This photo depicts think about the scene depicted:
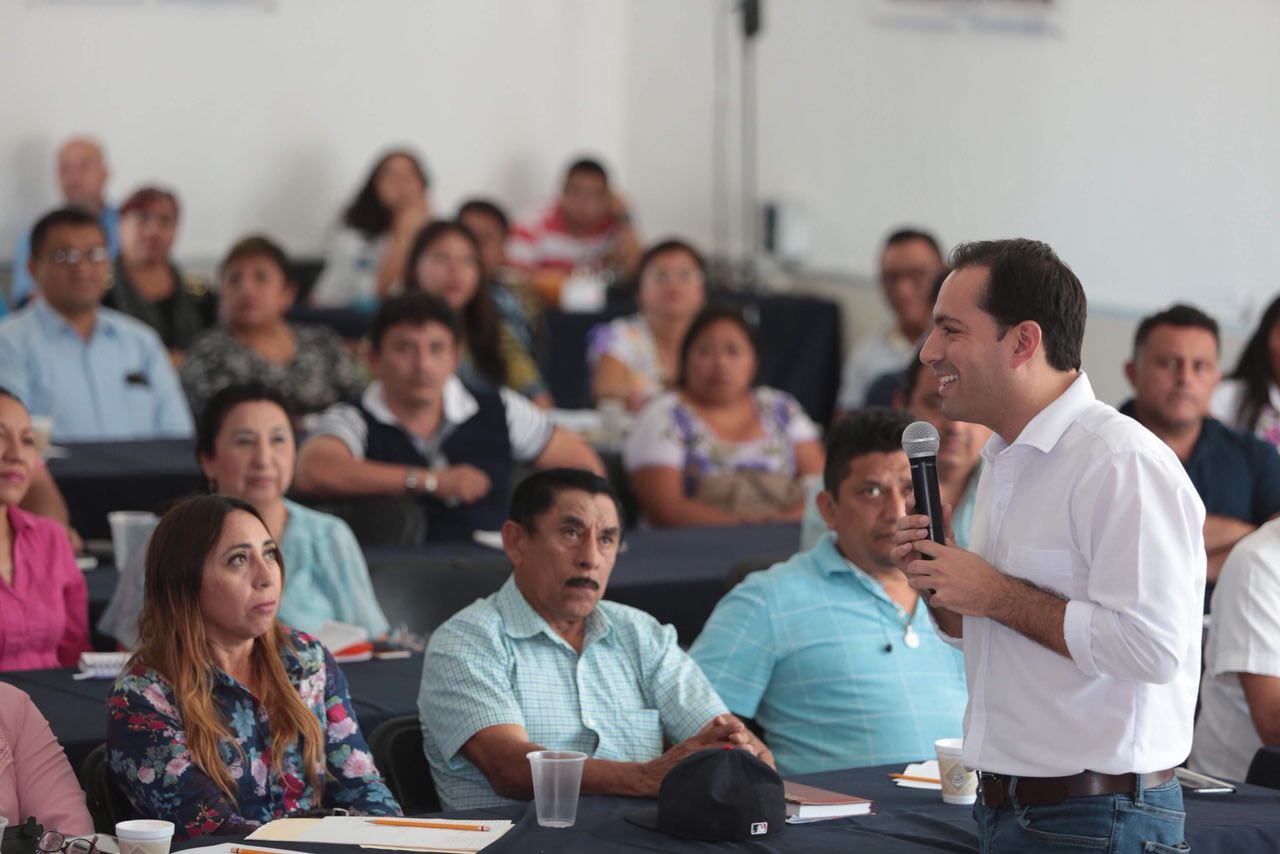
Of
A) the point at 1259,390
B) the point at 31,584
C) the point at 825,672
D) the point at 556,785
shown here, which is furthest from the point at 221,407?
the point at 1259,390

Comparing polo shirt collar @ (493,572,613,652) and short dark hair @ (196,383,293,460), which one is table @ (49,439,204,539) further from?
polo shirt collar @ (493,572,613,652)

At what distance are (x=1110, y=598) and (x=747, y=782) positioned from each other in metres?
0.62

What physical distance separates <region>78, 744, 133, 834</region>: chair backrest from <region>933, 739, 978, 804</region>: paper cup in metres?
1.22

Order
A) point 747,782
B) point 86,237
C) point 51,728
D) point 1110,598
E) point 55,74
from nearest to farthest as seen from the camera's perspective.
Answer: point 1110,598, point 747,782, point 51,728, point 86,237, point 55,74

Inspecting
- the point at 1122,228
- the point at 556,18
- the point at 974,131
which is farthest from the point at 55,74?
the point at 1122,228

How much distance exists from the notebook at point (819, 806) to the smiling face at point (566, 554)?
0.57 metres

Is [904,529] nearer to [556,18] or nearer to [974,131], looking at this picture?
Answer: [974,131]

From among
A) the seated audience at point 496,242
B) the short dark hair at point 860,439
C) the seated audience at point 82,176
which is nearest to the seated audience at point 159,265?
the seated audience at point 82,176

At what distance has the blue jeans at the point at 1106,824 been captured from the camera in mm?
2051

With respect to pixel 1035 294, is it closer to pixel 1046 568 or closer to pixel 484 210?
pixel 1046 568

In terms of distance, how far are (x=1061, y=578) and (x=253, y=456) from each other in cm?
227

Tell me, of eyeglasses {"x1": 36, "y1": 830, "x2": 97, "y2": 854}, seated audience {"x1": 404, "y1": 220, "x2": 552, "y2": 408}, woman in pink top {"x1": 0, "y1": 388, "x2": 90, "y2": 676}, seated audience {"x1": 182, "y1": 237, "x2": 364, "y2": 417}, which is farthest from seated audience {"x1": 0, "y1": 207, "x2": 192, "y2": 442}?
eyeglasses {"x1": 36, "y1": 830, "x2": 97, "y2": 854}

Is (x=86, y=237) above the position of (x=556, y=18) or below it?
below

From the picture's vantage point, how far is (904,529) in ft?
6.93
